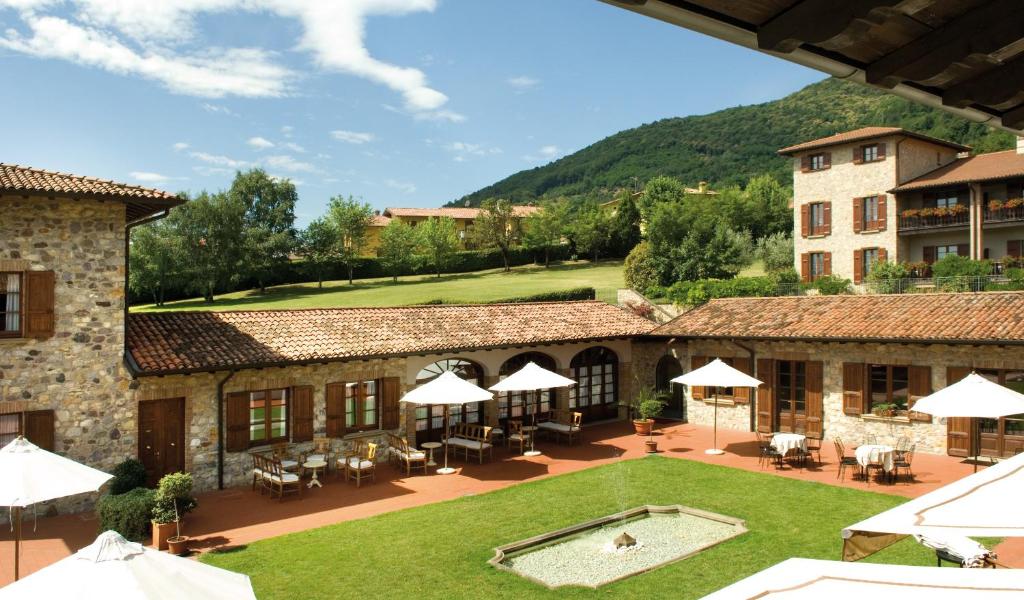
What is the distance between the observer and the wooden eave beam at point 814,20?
2.12 meters

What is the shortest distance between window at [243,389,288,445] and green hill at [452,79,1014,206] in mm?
74790

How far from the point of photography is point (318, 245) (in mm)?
55000

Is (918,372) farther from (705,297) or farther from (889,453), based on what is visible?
(705,297)

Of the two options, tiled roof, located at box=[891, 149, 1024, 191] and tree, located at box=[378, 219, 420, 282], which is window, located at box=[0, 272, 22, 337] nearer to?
tiled roof, located at box=[891, 149, 1024, 191]

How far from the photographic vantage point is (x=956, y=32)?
7.97 feet

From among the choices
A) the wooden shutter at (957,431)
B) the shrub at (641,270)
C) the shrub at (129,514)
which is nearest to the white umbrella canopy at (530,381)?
the shrub at (129,514)

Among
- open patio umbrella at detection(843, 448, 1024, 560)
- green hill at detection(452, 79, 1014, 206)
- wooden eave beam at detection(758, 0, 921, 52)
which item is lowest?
open patio umbrella at detection(843, 448, 1024, 560)

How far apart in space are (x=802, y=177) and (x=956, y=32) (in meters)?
36.3

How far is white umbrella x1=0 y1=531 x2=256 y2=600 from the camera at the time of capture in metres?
4.75

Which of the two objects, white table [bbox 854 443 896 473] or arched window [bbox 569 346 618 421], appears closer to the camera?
white table [bbox 854 443 896 473]

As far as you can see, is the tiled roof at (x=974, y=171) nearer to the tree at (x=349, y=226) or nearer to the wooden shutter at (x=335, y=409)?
the wooden shutter at (x=335, y=409)

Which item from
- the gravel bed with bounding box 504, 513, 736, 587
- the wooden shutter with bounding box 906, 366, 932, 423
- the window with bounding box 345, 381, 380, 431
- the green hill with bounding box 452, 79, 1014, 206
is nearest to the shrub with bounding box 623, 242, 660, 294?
the wooden shutter with bounding box 906, 366, 932, 423

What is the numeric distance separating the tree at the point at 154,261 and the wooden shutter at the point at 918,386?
150 ft

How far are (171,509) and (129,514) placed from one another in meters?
0.73
